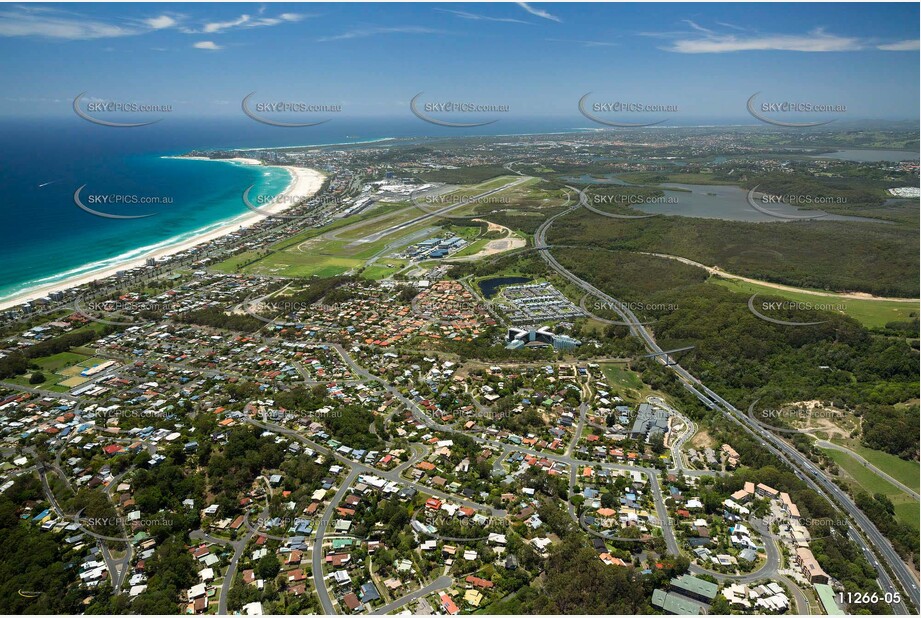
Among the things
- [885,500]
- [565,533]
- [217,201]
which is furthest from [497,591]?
[217,201]

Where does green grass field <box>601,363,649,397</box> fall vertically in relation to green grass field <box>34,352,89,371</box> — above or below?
below

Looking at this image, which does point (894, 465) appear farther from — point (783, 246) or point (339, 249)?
point (339, 249)

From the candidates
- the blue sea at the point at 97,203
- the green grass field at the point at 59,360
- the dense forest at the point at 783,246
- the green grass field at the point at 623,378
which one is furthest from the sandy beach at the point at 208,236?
the green grass field at the point at 623,378

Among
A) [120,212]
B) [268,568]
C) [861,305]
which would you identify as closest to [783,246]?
[861,305]

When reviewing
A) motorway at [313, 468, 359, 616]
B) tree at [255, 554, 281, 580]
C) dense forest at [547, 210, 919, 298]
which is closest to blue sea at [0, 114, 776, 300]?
motorway at [313, 468, 359, 616]

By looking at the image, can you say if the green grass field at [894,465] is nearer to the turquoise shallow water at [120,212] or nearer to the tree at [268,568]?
the tree at [268,568]

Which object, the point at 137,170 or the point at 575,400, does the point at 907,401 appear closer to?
the point at 575,400

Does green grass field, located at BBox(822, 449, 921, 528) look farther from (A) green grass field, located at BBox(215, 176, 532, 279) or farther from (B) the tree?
(A) green grass field, located at BBox(215, 176, 532, 279)
